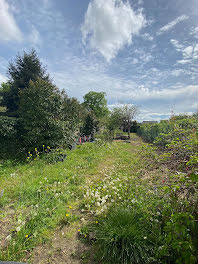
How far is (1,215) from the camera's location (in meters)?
2.29

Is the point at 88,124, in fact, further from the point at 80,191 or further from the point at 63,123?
the point at 80,191

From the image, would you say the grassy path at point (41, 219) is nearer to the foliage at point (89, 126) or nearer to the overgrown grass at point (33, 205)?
the overgrown grass at point (33, 205)

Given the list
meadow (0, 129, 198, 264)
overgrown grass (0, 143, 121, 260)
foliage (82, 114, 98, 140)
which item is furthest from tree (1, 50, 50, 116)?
meadow (0, 129, 198, 264)

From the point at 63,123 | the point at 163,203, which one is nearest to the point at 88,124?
the point at 63,123

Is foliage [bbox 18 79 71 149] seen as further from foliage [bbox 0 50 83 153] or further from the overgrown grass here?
the overgrown grass

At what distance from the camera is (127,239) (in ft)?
5.52

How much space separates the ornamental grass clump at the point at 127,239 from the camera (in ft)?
5.18

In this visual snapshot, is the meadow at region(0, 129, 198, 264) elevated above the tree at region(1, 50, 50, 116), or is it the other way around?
the tree at region(1, 50, 50, 116)

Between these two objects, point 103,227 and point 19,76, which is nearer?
point 103,227

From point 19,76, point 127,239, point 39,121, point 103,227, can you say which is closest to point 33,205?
point 103,227

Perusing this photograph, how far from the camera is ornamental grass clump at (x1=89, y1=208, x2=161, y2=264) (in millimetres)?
1579

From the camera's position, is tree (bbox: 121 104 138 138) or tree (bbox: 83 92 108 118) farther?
tree (bbox: 83 92 108 118)

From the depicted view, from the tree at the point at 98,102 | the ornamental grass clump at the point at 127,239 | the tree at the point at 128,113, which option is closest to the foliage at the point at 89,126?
the tree at the point at 128,113

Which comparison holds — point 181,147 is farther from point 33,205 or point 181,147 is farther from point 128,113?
point 128,113
